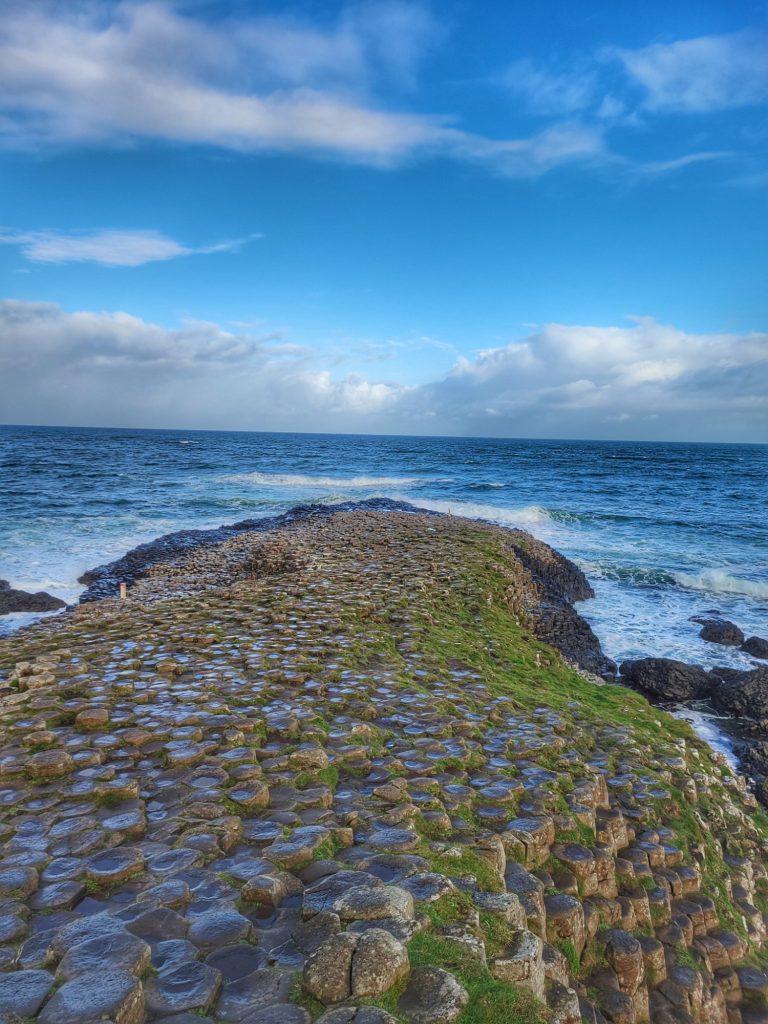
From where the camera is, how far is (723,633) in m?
18.3

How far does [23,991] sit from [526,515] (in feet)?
140

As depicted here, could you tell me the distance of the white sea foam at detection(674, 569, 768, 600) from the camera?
24547mm

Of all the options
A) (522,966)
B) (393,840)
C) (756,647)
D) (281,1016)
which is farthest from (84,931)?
(756,647)

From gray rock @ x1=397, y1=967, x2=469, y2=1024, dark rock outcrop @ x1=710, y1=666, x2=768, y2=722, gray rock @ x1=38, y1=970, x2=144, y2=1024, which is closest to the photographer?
gray rock @ x1=38, y1=970, x2=144, y2=1024

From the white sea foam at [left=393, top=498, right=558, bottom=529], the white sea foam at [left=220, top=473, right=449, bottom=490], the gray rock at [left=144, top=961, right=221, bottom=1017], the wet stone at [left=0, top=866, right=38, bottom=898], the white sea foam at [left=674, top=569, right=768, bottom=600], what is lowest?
the white sea foam at [left=674, top=569, right=768, bottom=600]

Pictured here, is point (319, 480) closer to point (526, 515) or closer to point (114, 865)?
point (526, 515)

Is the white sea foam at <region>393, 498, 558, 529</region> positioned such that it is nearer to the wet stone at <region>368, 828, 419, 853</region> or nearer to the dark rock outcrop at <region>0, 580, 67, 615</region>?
the dark rock outcrop at <region>0, 580, 67, 615</region>

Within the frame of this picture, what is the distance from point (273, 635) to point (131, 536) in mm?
23750

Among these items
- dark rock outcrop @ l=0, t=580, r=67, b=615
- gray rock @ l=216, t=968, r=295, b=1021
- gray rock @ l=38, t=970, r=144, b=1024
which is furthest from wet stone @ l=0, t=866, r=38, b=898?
dark rock outcrop @ l=0, t=580, r=67, b=615

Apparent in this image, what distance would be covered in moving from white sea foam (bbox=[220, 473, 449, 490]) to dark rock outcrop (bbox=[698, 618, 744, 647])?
4038 centimetres

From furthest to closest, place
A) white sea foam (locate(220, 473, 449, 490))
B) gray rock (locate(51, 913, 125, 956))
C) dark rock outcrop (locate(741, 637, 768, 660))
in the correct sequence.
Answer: white sea foam (locate(220, 473, 449, 490))
dark rock outcrop (locate(741, 637, 768, 660))
gray rock (locate(51, 913, 125, 956))

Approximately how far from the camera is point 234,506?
43312 mm

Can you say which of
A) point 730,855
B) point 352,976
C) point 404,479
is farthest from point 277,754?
point 404,479

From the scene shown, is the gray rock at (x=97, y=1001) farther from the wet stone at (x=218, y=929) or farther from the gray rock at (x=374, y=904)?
the gray rock at (x=374, y=904)
